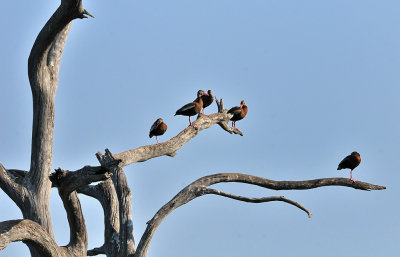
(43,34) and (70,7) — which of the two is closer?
(70,7)

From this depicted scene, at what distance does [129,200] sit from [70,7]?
3493mm

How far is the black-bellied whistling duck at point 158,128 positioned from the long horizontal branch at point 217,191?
1.72 m

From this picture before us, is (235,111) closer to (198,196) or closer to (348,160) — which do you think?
(348,160)

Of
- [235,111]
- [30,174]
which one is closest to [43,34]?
[30,174]

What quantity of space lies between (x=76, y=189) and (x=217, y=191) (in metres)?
2.44

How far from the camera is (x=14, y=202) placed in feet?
41.4

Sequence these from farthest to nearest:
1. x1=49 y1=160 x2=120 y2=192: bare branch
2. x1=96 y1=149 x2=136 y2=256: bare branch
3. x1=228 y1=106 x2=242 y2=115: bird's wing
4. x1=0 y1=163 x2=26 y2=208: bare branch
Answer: x1=228 y1=106 x2=242 y2=115: bird's wing, x1=96 y1=149 x2=136 y2=256: bare branch, x1=0 y1=163 x2=26 y2=208: bare branch, x1=49 y1=160 x2=120 y2=192: bare branch

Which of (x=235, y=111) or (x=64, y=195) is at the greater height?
(x=235, y=111)

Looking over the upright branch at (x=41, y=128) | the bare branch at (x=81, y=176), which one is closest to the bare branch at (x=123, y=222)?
the upright branch at (x=41, y=128)

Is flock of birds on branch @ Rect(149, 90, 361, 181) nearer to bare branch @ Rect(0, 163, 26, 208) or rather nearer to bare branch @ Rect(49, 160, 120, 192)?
bare branch @ Rect(0, 163, 26, 208)

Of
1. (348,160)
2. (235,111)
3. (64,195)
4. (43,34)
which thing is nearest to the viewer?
(64,195)

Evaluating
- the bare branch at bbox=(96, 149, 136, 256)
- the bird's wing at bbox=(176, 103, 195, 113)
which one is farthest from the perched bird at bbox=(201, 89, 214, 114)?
the bare branch at bbox=(96, 149, 136, 256)

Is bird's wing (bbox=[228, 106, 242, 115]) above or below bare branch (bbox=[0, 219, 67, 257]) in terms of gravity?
above

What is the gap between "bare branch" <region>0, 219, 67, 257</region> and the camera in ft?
33.1
